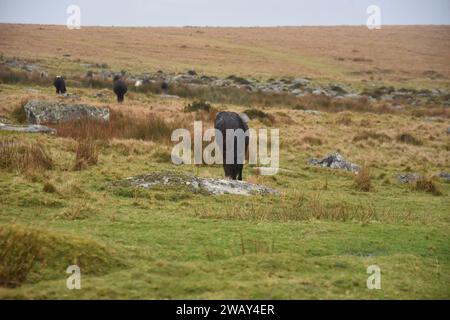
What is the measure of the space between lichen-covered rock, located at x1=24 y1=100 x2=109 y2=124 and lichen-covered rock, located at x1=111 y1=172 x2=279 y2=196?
10602 millimetres

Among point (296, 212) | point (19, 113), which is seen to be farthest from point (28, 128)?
point (296, 212)

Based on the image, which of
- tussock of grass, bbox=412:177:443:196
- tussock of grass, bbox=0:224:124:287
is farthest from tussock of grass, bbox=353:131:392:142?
tussock of grass, bbox=0:224:124:287

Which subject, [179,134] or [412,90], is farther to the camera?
[412,90]

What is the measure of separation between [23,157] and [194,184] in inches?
194

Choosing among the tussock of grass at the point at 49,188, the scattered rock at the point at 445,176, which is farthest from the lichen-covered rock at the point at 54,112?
the scattered rock at the point at 445,176

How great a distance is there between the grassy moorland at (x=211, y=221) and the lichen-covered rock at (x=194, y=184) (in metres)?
0.41

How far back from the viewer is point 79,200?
43.1 feet

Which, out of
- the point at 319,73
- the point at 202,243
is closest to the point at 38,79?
the point at 202,243

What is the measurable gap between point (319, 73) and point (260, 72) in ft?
27.4

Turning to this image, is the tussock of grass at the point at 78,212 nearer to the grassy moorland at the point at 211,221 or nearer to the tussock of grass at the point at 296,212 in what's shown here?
the grassy moorland at the point at 211,221

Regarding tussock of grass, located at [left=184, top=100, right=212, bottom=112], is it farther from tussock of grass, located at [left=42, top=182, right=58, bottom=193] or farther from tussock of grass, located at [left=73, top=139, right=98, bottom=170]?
tussock of grass, located at [left=42, top=182, right=58, bottom=193]

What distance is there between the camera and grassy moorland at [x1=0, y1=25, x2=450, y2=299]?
783 centimetres
